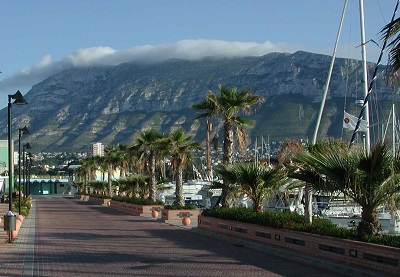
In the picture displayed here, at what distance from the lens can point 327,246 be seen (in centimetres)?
1579

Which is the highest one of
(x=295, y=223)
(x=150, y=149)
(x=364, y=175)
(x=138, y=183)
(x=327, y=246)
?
(x=150, y=149)

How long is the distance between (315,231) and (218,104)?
1334 cm

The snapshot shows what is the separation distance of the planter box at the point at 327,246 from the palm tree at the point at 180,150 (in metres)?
17.4

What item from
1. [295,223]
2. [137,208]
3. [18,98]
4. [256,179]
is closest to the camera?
[295,223]

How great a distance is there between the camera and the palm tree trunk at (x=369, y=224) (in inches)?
595

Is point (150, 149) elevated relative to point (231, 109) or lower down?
lower down

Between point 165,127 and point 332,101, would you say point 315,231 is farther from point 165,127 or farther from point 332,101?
point 165,127

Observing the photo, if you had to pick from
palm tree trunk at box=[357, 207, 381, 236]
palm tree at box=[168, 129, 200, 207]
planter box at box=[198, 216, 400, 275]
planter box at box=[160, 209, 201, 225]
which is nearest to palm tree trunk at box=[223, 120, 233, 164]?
planter box at box=[198, 216, 400, 275]

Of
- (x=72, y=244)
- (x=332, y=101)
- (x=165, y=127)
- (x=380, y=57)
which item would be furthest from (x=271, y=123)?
(x=72, y=244)

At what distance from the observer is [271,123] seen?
13975 cm

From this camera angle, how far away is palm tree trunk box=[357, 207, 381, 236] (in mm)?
15109

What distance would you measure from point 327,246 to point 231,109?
47.3ft

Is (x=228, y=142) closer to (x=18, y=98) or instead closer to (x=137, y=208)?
(x=18, y=98)

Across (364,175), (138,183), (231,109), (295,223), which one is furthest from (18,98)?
(138,183)
